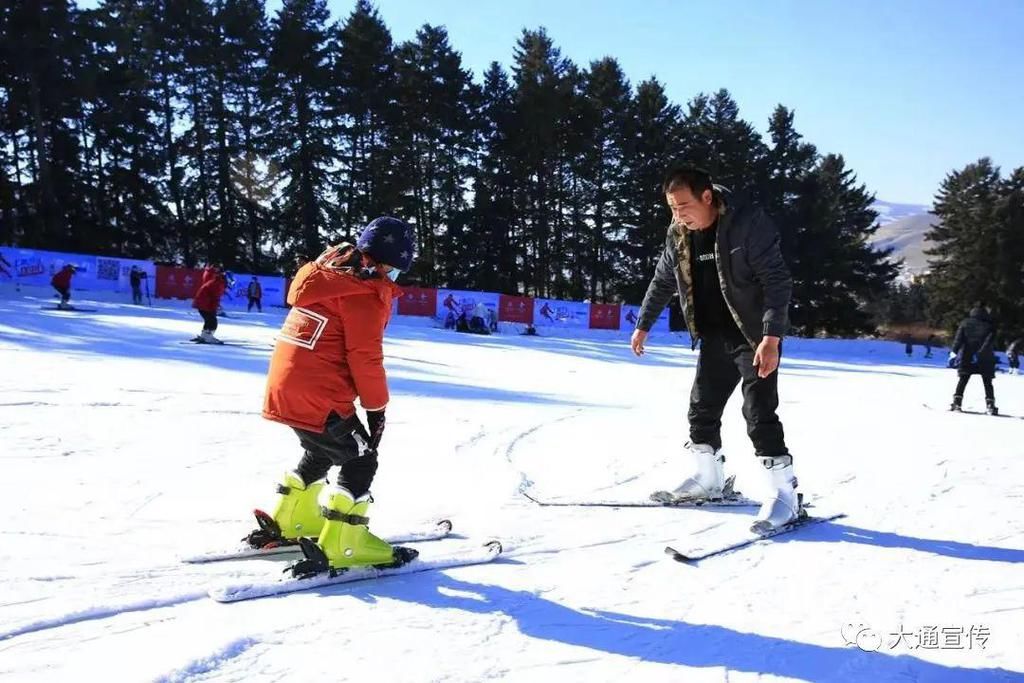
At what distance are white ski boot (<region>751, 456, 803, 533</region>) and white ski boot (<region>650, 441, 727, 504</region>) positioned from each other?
1.59ft

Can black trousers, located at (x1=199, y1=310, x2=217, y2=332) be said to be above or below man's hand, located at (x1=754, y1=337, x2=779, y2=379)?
below

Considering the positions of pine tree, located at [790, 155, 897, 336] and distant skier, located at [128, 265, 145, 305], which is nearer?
distant skier, located at [128, 265, 145, 305]

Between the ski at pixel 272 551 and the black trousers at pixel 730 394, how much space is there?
166 centimetres

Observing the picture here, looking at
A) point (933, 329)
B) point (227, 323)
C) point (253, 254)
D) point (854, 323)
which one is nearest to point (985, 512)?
point (227, 323)

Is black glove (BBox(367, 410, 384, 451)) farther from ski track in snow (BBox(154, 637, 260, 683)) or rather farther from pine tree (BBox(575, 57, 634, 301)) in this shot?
pine tree (BBox(575, 57, 634, 301))

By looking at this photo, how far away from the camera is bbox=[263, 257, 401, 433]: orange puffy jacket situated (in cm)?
276

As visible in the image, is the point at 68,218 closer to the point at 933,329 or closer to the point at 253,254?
the point at 253,254

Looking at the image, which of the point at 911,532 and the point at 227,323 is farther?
the point at 227,323

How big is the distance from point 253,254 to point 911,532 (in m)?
36.2

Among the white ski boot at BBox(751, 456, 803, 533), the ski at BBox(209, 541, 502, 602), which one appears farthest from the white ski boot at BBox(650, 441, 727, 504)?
the ski at BBox(209, 541, 502, 602)

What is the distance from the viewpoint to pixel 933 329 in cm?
5212

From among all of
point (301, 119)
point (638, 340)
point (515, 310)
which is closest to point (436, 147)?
point (301, 119)

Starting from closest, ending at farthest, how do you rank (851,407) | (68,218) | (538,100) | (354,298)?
(354,298) → (851,407) → (68,218) → (538,100)

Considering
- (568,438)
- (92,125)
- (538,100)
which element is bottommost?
(568,438)
